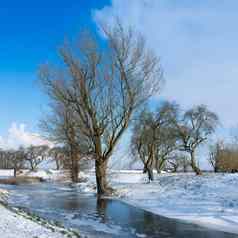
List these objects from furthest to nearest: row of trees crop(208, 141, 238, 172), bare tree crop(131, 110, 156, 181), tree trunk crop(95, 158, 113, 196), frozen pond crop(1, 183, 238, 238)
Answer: row of trees crop(208, 141, 238, 172)
bare tree crop(131, 110, 156, 181)
tree trunk crop(95, 158, 113, 196)
frozen pond crop(1, 183, 238, 238)

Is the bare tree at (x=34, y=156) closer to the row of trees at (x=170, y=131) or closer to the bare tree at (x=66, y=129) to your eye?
the row of trees at (x=170, y=131)

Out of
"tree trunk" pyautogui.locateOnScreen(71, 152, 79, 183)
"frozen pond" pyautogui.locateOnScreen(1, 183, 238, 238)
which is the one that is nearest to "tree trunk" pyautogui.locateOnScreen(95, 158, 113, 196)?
"tree trunk" pyautogui.locateOnScreen(71, 152, 79, 183)

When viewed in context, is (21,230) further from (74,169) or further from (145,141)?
(145,141)

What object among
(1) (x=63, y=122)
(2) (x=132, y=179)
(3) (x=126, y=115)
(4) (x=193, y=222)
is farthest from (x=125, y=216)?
(2) (x=132, y=179)

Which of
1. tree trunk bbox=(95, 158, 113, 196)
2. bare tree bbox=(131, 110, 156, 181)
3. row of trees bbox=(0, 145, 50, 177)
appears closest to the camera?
tree trunk bbox=(95, 158, 113, 196)

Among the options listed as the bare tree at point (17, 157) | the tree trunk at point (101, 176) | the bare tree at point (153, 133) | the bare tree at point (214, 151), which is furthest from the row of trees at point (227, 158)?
the bare tree at point (17, 157)

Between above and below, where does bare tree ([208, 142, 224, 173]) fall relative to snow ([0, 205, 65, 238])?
above

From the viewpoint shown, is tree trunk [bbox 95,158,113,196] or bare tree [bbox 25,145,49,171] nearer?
tree trunk [bbox 95,158,113,196]

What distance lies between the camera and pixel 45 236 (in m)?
9.95

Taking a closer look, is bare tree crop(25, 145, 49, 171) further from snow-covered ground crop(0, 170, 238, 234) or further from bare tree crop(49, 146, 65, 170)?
snow-covered ground crop(0, 170, 238, 234)

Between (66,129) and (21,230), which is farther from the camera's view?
(66,129)

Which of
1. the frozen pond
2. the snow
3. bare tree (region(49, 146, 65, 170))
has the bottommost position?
the frozen pond

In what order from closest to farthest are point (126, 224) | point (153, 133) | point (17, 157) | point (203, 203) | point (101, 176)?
point (126, 224), point (203, 203), point (101, 176), point (153, 133), point (17, 157)

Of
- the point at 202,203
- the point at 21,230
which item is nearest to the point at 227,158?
the point at 202,203
